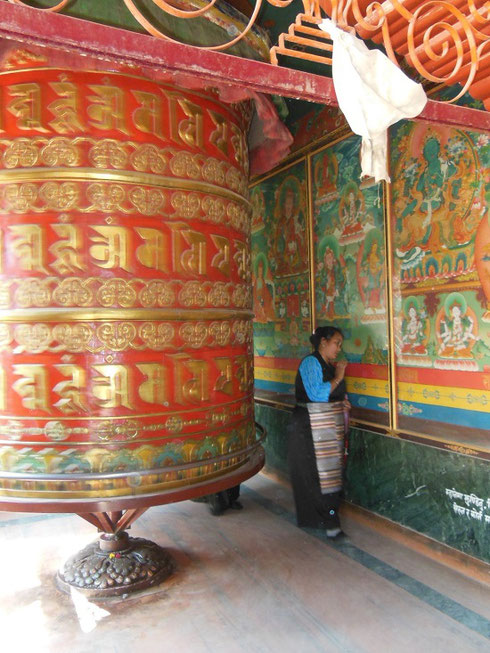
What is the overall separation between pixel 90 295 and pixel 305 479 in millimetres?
2002

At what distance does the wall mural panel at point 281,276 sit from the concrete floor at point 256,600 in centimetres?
148

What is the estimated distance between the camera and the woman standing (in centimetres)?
353

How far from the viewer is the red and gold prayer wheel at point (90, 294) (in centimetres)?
239

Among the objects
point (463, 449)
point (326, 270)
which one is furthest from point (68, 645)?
point (326, 270)

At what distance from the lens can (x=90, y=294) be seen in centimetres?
240

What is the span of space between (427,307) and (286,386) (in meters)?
1.75

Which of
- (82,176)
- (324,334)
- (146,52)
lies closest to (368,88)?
(146,52)

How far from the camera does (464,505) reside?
2.97 metres

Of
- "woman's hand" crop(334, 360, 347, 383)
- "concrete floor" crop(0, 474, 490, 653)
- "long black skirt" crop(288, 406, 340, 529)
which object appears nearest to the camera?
"concrete floor" crop(0, 474, 490, 653)

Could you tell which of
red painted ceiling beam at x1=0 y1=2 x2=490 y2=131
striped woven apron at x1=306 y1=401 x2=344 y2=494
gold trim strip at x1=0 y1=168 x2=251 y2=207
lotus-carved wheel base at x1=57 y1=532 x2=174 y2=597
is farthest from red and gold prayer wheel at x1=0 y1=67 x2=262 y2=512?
striped woven apron at x1=306 y1=401 x2=344 y2=494

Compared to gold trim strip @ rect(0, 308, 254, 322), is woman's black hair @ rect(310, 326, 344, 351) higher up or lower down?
lower down

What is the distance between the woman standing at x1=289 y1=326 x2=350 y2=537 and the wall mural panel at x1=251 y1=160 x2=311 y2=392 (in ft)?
2.25

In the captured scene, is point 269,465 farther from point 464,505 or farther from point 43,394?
point 43,394

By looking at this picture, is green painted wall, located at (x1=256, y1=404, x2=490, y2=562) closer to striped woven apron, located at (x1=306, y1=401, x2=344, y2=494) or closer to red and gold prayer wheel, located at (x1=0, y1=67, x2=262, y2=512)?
striped woven apron, located at (x1=306, y1=401, x2=344, y2=494)
